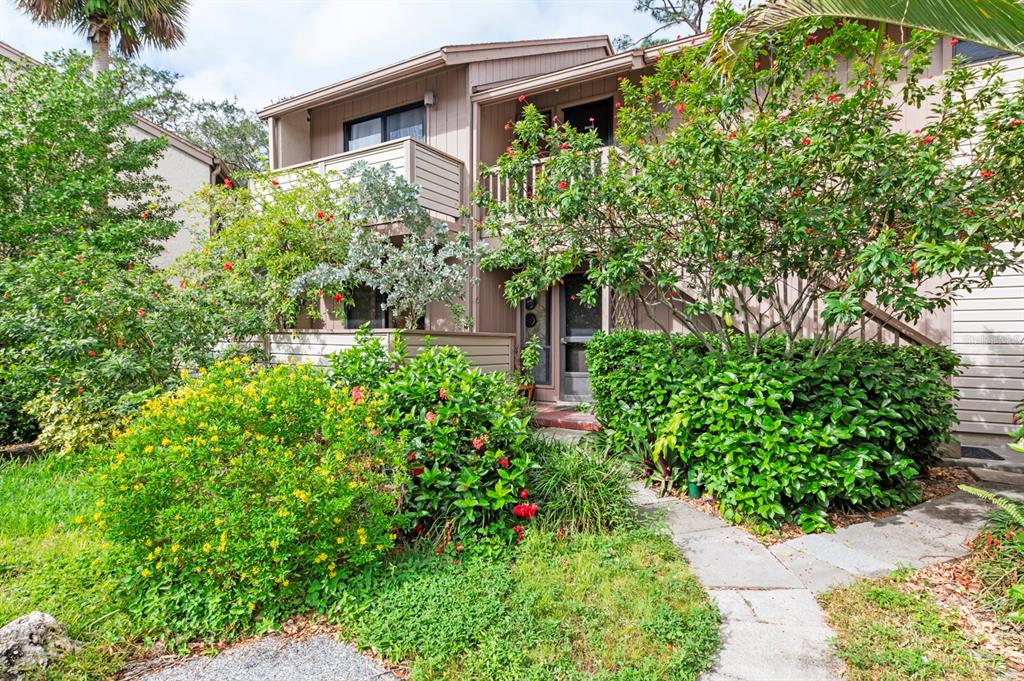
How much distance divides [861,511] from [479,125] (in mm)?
8012

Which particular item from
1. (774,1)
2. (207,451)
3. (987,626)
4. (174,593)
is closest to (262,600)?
(174,593)

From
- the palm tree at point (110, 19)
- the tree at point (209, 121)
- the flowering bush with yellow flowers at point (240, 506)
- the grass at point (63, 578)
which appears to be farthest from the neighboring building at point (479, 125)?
the tree at point (209, 121)

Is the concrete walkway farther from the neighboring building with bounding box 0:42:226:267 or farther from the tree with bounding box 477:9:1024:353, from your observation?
the neighboring building with bounding box 0:42:226:267

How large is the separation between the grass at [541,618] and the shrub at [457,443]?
350 millimetres

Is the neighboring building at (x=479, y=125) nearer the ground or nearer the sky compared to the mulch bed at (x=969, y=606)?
nearer the sky

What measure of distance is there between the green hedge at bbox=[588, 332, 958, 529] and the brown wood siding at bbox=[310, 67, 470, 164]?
246 inches

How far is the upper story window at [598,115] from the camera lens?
30.4 ft

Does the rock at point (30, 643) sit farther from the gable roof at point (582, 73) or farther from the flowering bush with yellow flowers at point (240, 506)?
the gable roof at point (582, 73)

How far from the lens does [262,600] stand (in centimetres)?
289

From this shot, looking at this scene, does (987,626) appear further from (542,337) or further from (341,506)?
(542,337)

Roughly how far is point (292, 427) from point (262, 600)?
3.34 ft

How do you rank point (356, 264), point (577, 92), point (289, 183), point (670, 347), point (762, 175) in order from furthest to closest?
point (577, 92) → point (289, 183) → point (356, 264) → point (670, 347) → point (762, 175)

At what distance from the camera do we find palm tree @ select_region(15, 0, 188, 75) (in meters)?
11.2

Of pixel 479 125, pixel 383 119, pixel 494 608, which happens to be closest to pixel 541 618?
pixel 494 608
